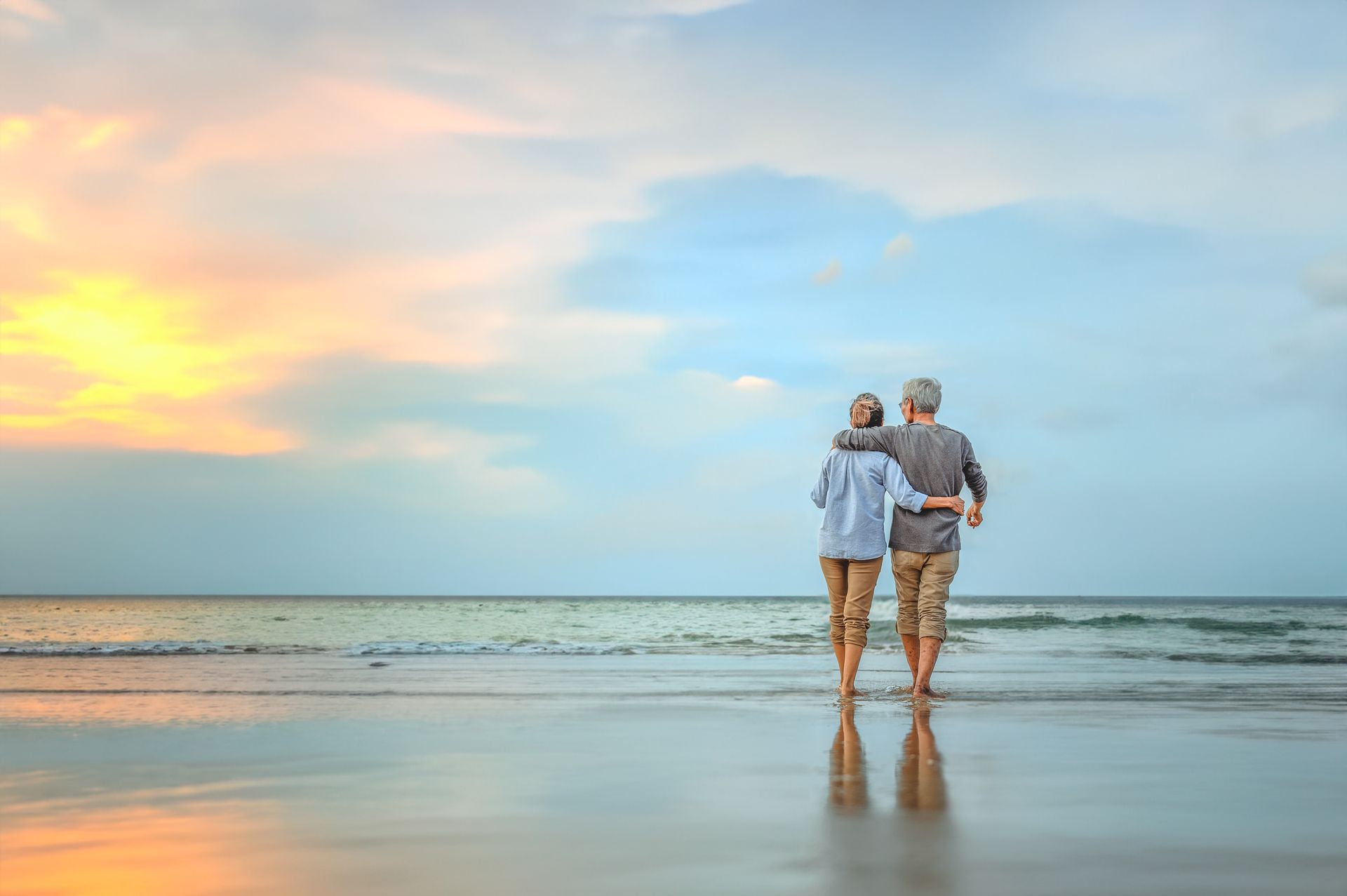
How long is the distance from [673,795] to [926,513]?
11.5 feet

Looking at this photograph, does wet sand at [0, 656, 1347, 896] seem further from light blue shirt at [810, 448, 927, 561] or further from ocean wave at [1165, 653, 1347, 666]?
ocean wave at [1165, 653, 1347, 666]

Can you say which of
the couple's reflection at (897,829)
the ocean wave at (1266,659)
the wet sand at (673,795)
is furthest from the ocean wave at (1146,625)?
the couple's reflection at (897,829)

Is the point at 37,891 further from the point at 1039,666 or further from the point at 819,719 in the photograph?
the point at 1039,666

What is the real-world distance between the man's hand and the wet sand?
955 mm

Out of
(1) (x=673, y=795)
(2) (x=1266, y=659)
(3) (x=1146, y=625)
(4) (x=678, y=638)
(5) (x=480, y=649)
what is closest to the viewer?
(1) (x=673, y=795)

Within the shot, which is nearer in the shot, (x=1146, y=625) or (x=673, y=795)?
(x=673, y=795)

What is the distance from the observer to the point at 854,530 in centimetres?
600

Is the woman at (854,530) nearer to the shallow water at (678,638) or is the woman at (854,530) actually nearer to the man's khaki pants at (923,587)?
the man's khaki pants at (923,587)

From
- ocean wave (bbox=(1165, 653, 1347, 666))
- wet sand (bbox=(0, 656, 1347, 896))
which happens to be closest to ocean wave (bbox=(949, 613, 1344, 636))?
ocean wave (bbox=(1165, 653, 1347, 666))

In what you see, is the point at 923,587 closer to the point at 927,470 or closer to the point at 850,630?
the point at 850,630

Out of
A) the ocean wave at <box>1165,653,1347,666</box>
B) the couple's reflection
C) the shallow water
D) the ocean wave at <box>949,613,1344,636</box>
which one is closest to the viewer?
the couple's reflection

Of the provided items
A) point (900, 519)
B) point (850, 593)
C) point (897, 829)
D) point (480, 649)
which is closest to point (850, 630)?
point (850, 593)

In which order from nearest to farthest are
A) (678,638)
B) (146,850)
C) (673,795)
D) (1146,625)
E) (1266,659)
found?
(146,850) → (673,795) → (1266,659) → (678,638) → (1146,625)

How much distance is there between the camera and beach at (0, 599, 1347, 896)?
78.5 inches
